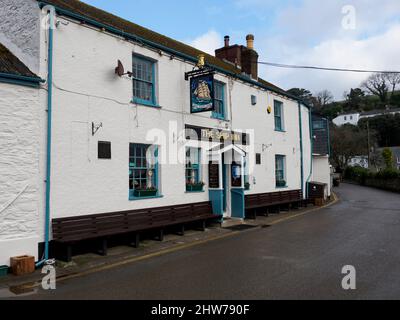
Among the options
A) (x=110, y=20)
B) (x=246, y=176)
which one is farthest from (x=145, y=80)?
(x=246, y=176)

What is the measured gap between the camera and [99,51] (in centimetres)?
958

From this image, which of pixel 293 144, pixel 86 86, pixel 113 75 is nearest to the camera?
pixel 86 86

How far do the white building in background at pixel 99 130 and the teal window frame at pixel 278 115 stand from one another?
13.2 feet

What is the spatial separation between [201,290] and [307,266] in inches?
104

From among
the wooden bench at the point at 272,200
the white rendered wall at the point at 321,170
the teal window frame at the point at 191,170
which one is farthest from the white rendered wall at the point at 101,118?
the white rendered wall at the point at 321,170

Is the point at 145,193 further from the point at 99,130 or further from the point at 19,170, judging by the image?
A: the point at 19,170

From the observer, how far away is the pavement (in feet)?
19.4

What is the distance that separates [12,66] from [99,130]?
2425mm

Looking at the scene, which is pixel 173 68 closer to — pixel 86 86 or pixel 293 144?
pixel 86 86

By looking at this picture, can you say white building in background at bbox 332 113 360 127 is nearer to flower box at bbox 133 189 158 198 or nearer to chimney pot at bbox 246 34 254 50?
chimney pot at bbox 246 34 254 50

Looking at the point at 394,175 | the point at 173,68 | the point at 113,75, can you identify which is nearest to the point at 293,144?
the point at 173,68

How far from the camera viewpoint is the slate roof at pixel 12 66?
7.68m

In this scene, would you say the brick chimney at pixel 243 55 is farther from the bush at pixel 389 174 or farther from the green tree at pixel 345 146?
the green tree at pixel 345 146

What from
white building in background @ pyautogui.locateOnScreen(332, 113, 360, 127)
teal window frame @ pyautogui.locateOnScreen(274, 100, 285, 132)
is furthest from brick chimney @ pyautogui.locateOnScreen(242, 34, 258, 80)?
white building in background @ pyautogui.locateOnScreen(332, 113, 360, 127)
